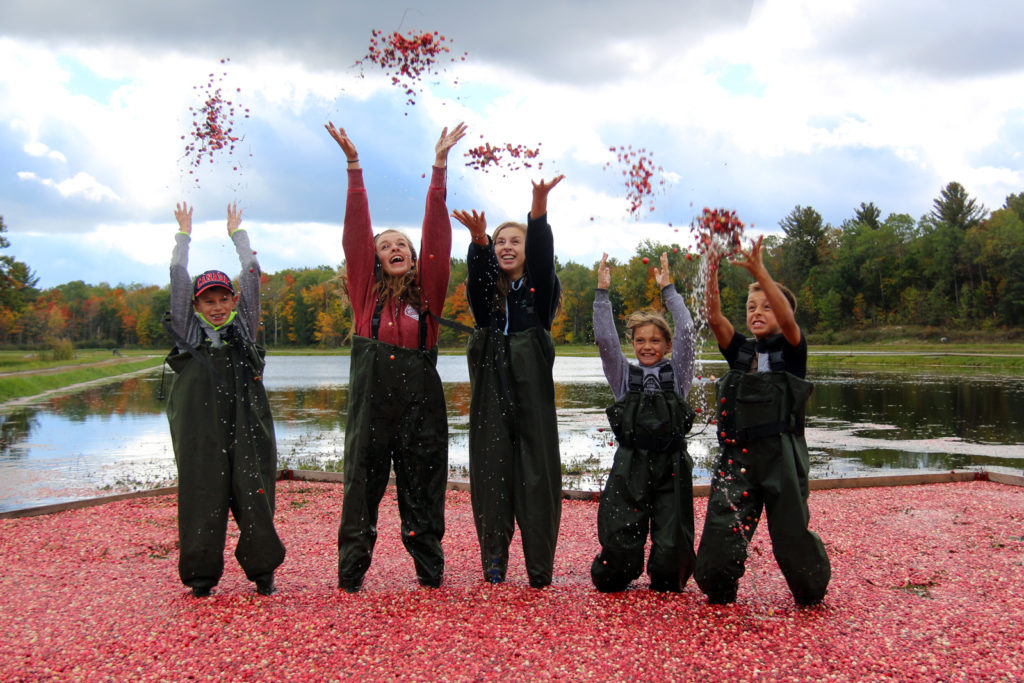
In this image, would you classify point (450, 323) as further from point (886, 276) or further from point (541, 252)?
point (886, 276)

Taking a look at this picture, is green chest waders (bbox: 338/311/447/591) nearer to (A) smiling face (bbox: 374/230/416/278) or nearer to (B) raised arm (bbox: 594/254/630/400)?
(A) smiling face (bbox: 374/230/416/278)

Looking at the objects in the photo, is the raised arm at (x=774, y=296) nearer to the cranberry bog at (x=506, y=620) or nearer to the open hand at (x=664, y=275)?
the open hand at (x=664, y=275)

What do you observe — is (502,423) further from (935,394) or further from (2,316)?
(2,316)

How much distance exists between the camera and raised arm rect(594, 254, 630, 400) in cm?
475

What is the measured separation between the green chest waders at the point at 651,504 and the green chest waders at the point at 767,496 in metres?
0.23

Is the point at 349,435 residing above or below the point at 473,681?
above

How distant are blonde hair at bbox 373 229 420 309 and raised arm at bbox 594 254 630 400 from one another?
3.91ft

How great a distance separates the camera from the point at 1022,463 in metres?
10.4

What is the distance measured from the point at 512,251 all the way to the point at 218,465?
2.27 metres

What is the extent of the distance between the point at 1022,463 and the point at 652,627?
919 cm

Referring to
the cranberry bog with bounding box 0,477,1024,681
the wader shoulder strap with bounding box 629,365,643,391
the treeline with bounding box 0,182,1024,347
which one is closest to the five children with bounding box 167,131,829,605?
the wader shoulder strap with bounding box 629,365,643,391

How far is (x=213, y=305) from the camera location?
15.5 ft

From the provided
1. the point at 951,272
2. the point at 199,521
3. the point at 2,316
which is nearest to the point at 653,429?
the point at 199,521

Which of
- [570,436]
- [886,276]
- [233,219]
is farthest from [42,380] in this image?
[886,276]
